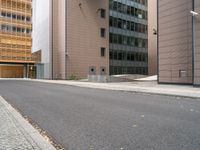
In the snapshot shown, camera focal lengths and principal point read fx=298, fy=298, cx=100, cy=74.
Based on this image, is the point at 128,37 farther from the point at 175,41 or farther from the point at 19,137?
the point at 19,137

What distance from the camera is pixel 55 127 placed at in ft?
26.6

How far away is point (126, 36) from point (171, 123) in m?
62.4

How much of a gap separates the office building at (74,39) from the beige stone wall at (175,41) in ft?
86.3

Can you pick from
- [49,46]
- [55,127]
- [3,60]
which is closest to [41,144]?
[55,127]

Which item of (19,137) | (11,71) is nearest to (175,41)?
(19,137)

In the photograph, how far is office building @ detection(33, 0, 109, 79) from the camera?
188 ft

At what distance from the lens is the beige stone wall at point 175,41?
101 feet

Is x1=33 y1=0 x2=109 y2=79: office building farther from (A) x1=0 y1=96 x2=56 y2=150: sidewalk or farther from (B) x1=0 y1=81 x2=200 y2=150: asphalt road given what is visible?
(A) x1=0 y1=96 x2=56 y2=150: sidewalk

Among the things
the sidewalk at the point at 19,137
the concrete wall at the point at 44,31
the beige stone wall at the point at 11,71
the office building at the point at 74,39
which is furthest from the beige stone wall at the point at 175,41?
the beige stone wall at the point at 11,71

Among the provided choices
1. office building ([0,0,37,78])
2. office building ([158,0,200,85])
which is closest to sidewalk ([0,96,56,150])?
office building ([158,0,200,85])

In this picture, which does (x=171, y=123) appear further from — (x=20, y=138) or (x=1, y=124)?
(x=1, y=124)

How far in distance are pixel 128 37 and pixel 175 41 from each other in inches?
1511

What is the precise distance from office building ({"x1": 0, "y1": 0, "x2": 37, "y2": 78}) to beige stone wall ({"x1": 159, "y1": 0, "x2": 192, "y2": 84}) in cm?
4760

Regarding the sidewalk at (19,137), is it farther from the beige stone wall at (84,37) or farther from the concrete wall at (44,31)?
the concrete wall at (44,31)
